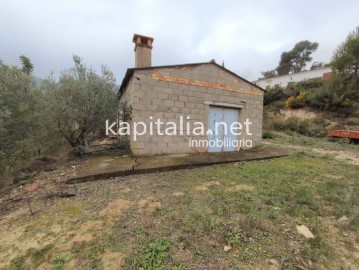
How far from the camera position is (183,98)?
700cm

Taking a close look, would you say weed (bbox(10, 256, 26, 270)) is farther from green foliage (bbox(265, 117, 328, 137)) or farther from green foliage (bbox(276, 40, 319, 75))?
green foliage (bbox(276, 40, 319, 75))

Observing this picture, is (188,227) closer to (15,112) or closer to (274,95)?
(15,112)

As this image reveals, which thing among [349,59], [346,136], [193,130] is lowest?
[346,136]

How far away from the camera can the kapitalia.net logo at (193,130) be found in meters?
6.48

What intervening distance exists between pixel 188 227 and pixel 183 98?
4.97 meters

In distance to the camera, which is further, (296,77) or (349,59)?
(296,77)

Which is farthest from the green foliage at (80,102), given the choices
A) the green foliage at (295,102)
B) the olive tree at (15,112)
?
the green foliage at (295,102)

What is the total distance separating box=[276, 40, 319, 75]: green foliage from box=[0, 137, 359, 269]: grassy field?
4013 cm

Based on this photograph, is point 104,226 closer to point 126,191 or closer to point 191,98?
point 126,191

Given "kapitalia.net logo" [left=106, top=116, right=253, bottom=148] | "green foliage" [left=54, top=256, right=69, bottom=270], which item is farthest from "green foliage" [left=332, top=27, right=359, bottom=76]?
"green foliage" [left=54, top=256, right=69, bottom=270]

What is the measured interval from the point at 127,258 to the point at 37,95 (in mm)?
6116

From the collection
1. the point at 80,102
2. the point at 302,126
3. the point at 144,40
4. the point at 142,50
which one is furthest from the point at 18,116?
the point at 302,126

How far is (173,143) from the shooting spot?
6.88 m

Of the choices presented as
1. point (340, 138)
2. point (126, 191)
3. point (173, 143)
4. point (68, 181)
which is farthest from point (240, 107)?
point (340, 138)
